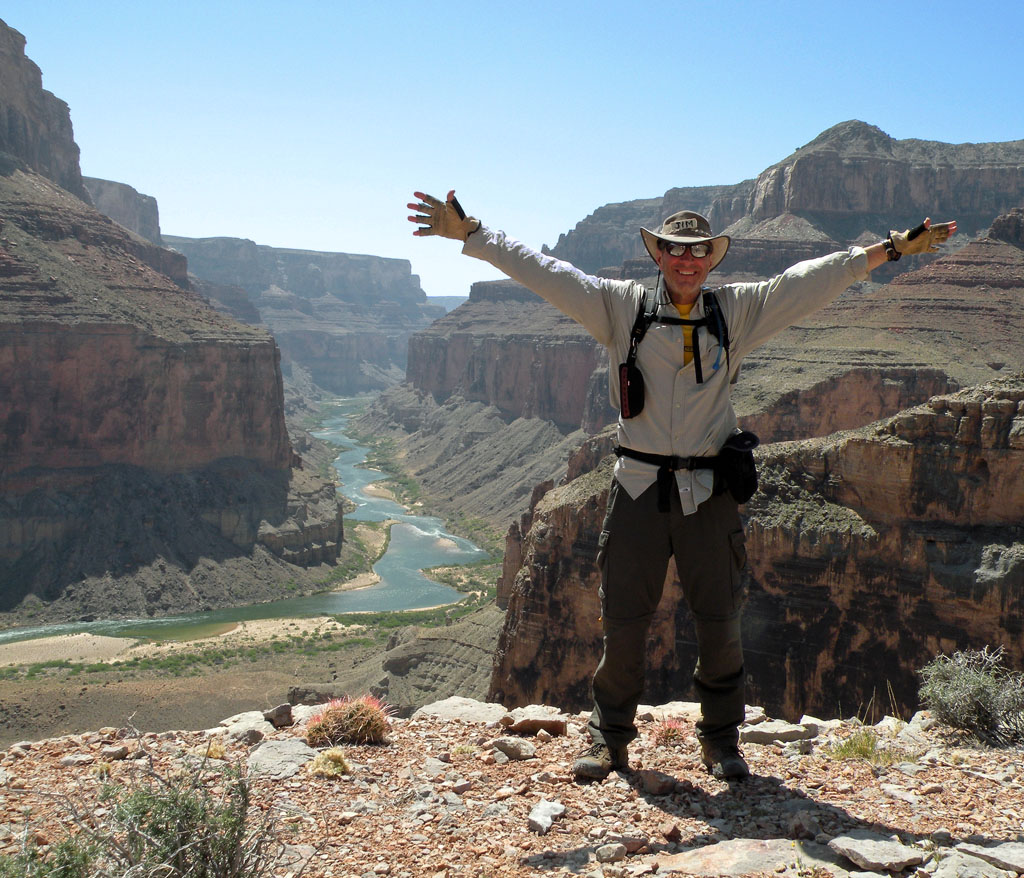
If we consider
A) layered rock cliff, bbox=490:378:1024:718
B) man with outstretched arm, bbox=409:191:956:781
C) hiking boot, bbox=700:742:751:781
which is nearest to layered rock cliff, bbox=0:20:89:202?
layered rock cliff, bbox=490:378:1024:718

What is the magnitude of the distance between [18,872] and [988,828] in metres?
4.51

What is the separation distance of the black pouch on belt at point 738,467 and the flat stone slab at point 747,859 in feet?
6.11

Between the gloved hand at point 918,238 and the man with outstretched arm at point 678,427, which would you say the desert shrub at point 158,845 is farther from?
the gloved hand at point 918,238

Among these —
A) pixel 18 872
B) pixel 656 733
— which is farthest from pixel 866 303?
pixel 18 872

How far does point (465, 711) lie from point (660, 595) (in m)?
2.81

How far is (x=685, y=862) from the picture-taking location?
4.60m

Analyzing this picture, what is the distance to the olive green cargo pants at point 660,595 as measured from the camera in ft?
18.7

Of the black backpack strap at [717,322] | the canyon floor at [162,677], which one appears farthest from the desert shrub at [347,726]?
the canyon floor at [162,677]

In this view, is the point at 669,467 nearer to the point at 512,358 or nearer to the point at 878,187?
the point at 878,187

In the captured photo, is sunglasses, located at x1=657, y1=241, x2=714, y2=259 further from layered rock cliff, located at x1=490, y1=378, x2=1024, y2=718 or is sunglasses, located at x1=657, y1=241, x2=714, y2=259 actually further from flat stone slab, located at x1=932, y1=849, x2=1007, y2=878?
layered rock cliff, located at x1=490, y1=378, x2=1024, y2=718

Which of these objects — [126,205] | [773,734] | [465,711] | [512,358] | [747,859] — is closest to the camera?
[747,859]

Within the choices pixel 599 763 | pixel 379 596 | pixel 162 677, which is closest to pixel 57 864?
pixel 599 763

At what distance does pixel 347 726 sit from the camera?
655 centimetres

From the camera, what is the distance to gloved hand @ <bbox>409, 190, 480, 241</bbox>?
5.94 meters
